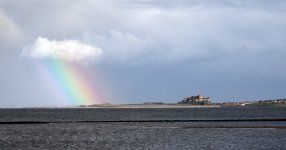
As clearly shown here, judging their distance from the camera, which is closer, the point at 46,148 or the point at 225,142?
the point at 46,148

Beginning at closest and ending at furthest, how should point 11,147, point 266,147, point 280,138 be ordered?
point 266,147 → point 11,147 → point 280,138

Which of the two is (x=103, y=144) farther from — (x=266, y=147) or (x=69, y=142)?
(x=266, y=147)

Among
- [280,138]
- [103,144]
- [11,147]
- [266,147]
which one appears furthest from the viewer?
[280,138]

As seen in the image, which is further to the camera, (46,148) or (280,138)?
(280,138)

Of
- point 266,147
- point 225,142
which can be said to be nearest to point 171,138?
point 225,142

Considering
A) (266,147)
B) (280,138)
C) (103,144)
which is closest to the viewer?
(266,147)

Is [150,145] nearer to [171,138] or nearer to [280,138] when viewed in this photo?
[171,138]

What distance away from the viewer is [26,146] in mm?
74375

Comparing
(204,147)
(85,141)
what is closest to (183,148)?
(204,147)

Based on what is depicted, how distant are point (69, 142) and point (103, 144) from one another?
6767mm

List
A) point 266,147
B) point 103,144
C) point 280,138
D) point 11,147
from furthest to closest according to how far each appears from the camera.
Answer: point 280,138 → point 103,144 → point 11,147 → point 266,147

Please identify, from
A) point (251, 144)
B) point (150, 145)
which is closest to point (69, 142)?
point (150, 145)

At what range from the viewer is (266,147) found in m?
67.9

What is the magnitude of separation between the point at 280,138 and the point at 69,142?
106 ft
